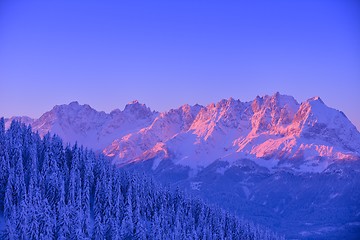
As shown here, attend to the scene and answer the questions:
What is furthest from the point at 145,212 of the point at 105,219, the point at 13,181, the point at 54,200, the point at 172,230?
the point at 13,181

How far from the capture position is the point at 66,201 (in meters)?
172

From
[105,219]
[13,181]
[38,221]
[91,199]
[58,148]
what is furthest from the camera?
[58,148]

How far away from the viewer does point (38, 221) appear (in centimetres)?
14550

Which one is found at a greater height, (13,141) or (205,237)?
(13,141)

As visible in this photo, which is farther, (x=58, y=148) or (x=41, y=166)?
(x=58, y=148)

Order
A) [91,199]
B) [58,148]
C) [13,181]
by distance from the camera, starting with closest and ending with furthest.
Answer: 1. [13,181]
2. [91,199]
3. [58,148]

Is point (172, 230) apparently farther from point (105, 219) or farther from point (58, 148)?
point (58, 148)

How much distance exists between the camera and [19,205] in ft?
496

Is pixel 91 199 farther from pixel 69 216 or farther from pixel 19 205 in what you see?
pixel 19 205

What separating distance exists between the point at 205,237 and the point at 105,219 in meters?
35.3

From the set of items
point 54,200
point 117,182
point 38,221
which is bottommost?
point 38,221

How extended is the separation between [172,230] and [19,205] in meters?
58.0

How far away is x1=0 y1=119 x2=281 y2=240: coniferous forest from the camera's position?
5782 inches

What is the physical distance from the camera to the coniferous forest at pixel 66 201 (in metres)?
147
